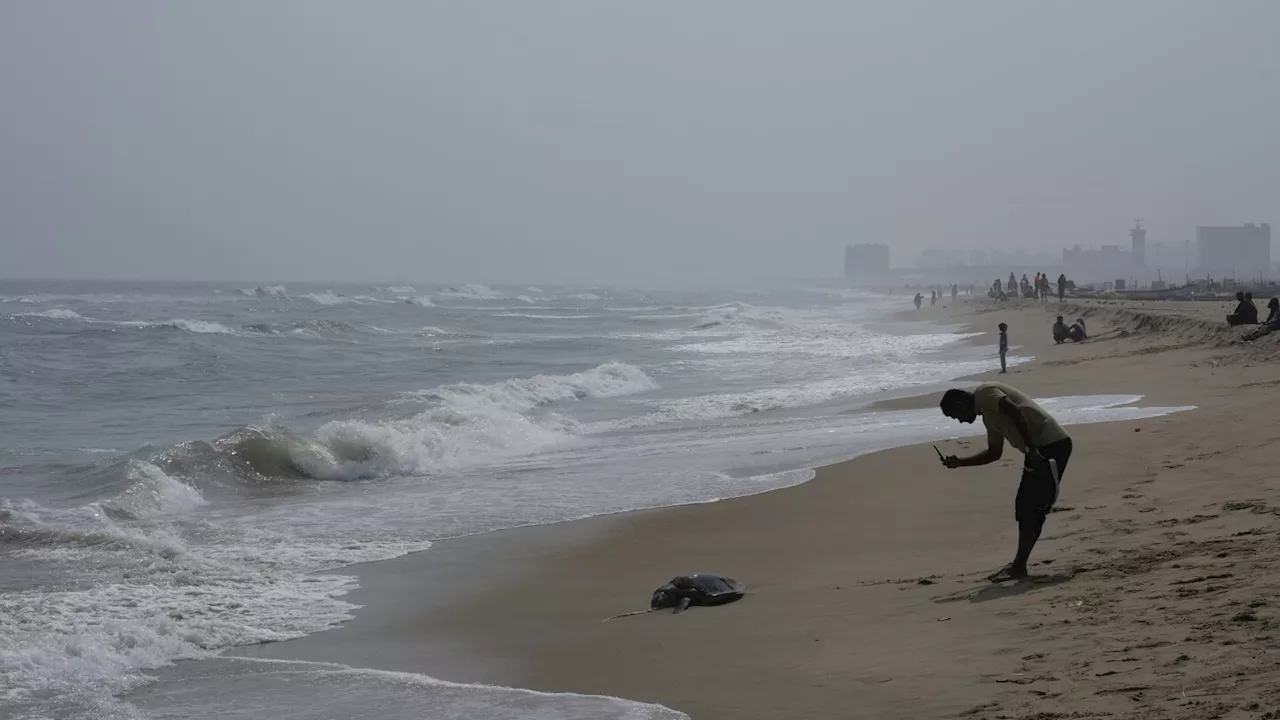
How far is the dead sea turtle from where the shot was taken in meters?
7.16

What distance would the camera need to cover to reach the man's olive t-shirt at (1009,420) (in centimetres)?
629

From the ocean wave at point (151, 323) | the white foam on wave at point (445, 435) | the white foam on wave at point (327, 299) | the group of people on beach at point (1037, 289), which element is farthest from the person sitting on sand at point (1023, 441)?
the white foam on wave at point (327, 299)

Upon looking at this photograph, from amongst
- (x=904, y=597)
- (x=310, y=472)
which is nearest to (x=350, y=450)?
(x=310, y=472)

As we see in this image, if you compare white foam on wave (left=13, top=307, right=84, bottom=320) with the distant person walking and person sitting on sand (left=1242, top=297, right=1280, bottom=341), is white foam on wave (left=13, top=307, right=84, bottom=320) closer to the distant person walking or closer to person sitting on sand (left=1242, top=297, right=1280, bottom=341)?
the distant person walking

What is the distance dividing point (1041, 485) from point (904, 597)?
1.00 metres

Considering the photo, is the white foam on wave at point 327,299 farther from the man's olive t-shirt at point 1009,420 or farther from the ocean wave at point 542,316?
the man's olive t-shirt at point 1009,420

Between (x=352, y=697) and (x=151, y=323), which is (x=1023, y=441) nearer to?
(x=352, y=697)

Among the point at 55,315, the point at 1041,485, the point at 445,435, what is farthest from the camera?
the point at 55,315

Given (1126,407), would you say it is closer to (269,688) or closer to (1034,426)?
(1034,426)

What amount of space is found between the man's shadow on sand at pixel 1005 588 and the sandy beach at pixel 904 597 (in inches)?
0.9

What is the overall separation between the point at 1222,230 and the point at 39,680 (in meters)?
196

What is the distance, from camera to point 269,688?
6168mm

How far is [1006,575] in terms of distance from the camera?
647 cm

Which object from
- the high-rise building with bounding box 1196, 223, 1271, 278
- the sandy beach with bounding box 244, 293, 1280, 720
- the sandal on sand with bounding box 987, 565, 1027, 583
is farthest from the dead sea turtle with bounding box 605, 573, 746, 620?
the high-rise building with bounding box 1196, 223, 1271, 278
